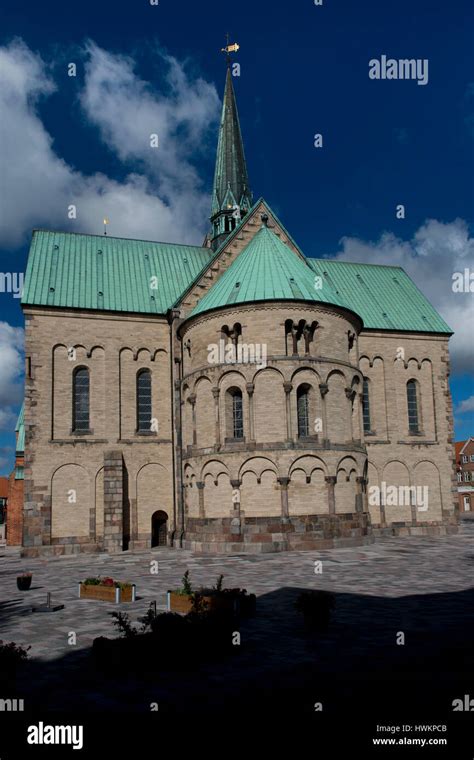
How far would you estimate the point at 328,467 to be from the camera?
33.0 metres

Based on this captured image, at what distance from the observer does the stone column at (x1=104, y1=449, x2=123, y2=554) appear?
116 feet

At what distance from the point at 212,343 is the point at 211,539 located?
10.7 m

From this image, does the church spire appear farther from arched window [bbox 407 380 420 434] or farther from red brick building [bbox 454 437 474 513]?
red brick building [bbox 454 437 474 513]

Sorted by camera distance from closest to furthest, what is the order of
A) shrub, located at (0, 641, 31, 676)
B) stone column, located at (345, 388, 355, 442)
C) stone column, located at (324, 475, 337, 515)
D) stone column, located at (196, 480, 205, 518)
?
shrub, located at (0, 641, 31, 676)
stone column, located at (324, 475, 337, 515)
stone column, located at (196, 480, 205, 518)
stone column, located at (345, 388, 355, 442)

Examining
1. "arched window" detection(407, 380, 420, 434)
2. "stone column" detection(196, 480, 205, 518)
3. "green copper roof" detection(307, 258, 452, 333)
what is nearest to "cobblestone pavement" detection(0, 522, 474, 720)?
"stone column" detection(196, 480, 205, 518)

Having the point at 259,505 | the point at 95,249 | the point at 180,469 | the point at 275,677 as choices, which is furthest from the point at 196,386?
the point at 275,677

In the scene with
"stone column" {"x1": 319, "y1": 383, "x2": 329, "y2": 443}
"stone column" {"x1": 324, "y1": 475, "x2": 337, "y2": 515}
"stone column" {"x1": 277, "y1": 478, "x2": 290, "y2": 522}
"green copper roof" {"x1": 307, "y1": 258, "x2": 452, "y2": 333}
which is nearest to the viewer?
"stone column" {"x1": 277, "y1": 478, "x2": 290, "y2": 522}

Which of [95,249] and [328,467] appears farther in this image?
[95,249]

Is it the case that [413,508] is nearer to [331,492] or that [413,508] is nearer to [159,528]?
[331,492]

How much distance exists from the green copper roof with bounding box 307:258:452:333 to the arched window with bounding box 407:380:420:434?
13.6ft

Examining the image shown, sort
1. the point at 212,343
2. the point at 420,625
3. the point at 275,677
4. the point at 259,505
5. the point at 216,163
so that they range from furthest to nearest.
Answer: the point at 216,163 → the point at 212,343 → the point at 259,505 → the point at 420,625 → the point at 275,677

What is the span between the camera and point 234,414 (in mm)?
34219

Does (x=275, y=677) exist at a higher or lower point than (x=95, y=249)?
lower

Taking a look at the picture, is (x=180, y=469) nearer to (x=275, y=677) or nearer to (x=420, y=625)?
(x=420, y=625)
